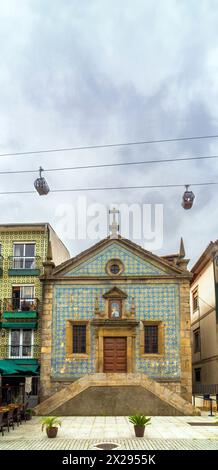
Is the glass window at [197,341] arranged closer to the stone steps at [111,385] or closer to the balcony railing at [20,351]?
the stone steps at [111,385]

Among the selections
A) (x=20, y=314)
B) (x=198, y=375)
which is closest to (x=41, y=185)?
(x=20, y=314)

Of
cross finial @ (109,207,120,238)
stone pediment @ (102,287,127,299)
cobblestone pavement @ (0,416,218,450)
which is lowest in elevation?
cobblestone pavement @ (0,416,218,450)

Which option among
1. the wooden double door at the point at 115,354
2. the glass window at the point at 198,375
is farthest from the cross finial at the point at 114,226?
the glass window at the point at 198,375

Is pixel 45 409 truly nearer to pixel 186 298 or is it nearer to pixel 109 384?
pixel 109 384

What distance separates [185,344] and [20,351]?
10.2 m

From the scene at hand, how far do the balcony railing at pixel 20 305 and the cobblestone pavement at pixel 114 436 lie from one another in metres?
10.1

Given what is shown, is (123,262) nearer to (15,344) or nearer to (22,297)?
(22,297)

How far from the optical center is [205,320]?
35188 mm

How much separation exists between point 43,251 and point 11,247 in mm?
2145

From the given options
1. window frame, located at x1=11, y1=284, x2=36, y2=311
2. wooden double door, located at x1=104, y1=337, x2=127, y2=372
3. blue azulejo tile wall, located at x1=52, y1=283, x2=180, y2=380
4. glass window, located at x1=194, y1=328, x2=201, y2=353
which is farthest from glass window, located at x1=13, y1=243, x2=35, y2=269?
glass window, located at x1=194, y1=328, x2=201, y2=353

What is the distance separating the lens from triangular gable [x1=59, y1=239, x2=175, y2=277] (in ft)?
101

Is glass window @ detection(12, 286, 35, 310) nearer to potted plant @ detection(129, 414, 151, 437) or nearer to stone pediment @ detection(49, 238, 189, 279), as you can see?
stone pediment @ detection(49, 238, 189, 279)

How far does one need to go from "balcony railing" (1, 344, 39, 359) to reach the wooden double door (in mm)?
4757
